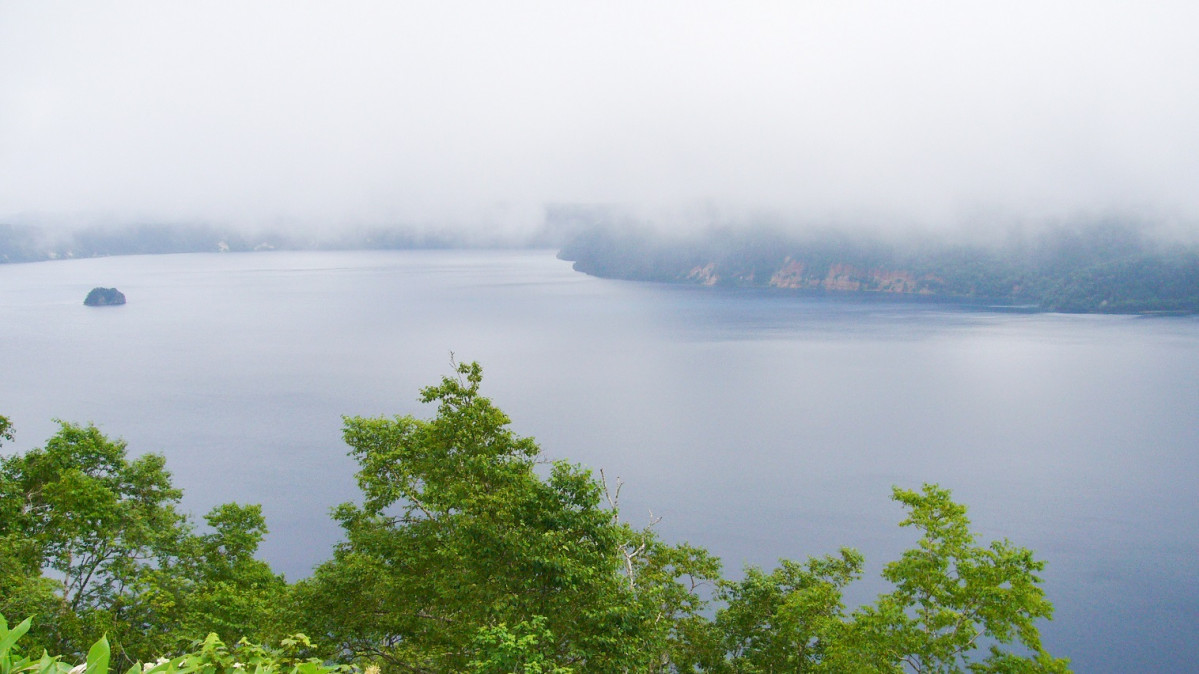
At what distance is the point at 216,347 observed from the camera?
92688 millimetres

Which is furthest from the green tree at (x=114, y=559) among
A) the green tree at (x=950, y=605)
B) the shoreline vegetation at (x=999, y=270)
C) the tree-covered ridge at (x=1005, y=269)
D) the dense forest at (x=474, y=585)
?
the tree-covered ridge at (x=1005, y=269)

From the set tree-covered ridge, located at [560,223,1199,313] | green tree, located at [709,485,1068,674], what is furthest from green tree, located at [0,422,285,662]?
tree-covered ridge, located at [560,223,1199,313]

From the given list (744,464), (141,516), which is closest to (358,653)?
(141,516)

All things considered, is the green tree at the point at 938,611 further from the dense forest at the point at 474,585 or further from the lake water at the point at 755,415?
the lake water at the point at 755,415

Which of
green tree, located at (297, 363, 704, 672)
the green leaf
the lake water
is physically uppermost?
the green leaf

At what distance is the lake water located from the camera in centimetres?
3709

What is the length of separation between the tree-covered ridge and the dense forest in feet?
454

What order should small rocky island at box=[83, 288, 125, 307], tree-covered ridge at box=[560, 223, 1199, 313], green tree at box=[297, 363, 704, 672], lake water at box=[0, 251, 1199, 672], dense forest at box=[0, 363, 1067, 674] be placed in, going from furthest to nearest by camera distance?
small rocky island at box=[83, 288, 125, 307]
tree-covered ridge at box=[560, 223, 1199, 313]
lake water at box=[0, 251, 1199, 672]
dense forest at box=[0, 363, 1067, 674]
green tree at box=[297, 363, 704, 672]

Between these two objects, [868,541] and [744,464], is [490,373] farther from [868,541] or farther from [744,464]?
[868,541]

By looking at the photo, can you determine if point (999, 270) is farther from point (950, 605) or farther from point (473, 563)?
point (473, 563)

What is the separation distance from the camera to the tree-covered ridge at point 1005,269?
130 m

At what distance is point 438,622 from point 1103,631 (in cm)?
2995

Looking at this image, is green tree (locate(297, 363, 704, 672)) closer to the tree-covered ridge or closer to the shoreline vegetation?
the shoreline vegetation

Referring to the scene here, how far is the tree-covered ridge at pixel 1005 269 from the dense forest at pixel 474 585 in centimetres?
13847
